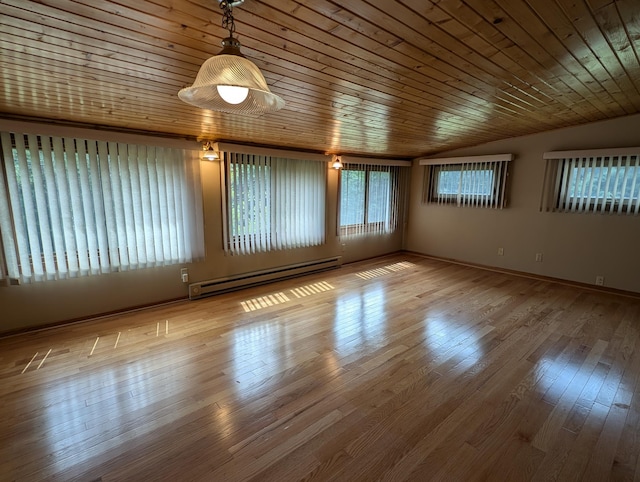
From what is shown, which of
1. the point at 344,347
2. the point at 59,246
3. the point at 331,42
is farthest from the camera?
the point at 59,246

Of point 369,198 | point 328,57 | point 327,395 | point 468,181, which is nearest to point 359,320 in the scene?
point 327,395

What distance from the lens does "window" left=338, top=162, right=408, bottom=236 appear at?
568 cm

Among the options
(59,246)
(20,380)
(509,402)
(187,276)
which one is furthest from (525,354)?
(59,246)

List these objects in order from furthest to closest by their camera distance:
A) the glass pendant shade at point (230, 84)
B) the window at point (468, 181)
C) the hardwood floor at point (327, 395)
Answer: the window at point (468, 181) → the hardwood floor at point (327, 395) → the glass pendant shade at point (230, 84)

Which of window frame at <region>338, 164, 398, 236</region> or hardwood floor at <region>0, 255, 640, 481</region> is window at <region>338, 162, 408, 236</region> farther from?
hardwood floor at <region>0, 255, 640, 481</region>

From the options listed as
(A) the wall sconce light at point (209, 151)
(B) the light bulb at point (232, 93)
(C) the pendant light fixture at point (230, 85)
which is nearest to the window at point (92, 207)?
(A) the wall sconce light at point (209, 151)

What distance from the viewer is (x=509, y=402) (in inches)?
83.9

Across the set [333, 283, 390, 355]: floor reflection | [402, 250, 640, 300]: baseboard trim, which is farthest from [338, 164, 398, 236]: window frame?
[333, 283, 390, 355]: floor reflection

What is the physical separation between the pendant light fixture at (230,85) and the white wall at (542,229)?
195 inches

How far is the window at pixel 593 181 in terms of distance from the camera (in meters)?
3.99

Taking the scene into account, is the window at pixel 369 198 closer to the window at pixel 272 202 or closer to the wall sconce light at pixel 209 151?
the window at pixel 272 202

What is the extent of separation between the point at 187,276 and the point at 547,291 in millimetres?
4989

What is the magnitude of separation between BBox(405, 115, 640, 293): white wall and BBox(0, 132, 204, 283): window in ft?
15.4

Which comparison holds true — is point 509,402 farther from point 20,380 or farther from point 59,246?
point 59,246
